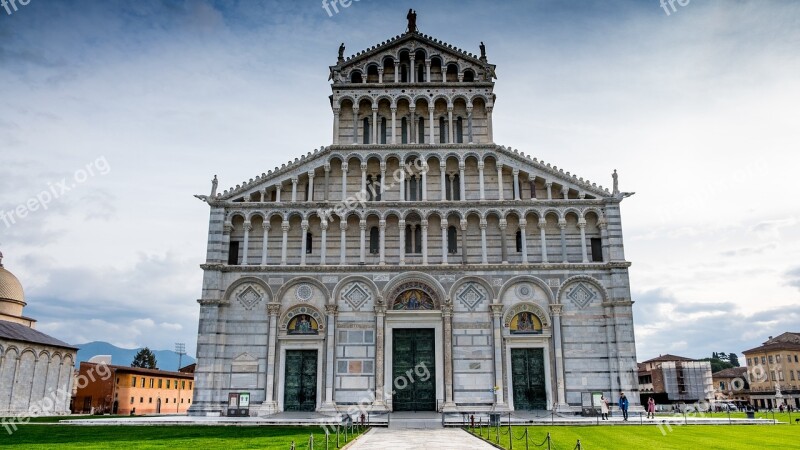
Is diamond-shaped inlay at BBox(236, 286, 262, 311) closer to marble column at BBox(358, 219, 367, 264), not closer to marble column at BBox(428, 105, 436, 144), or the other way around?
marble column at BBox(358, 219, 367, 264)

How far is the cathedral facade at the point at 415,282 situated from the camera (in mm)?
32750

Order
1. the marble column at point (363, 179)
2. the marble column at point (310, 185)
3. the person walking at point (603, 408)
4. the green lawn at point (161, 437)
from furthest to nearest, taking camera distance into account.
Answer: the marble column at point (363, 179), the marble column at point (310, 185), the person walking at point (603, 408), the green lawn at point (161, 437)

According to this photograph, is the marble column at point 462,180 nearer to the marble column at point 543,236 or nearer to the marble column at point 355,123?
the marble column at point 543,236

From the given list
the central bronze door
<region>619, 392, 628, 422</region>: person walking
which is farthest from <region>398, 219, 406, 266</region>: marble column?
<region>619, 392, 628, 422</region>: person walking

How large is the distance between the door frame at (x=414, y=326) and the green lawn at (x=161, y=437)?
826 cm

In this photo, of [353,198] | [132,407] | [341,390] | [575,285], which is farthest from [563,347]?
[132,407]

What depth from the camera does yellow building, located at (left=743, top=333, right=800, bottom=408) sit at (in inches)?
3157

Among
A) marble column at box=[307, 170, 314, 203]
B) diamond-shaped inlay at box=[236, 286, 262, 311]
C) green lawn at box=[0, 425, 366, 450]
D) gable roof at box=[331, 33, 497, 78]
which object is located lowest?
green lawn at box=[0, 425, 366, 450]

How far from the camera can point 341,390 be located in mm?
32656

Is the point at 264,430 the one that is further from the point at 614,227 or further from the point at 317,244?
the point at 614,227

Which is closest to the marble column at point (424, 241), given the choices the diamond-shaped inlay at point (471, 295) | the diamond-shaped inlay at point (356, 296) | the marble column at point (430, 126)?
the diamond-shaped inlay at point (471, 295)

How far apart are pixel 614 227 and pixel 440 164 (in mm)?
Answer: 10493

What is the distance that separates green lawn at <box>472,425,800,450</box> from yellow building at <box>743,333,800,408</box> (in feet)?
208

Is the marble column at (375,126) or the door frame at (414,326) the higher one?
the marble column at (375,126)
